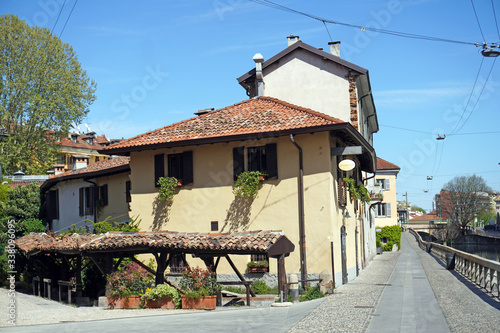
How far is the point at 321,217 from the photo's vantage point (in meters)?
18.8

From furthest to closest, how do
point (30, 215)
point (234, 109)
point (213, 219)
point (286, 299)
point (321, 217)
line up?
point (30, 215), point (234, 109), point (213, 219), point (321, 217), point (286, 299)

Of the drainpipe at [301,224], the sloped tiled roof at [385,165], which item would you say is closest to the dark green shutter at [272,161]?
the drainpipe at [301,224]

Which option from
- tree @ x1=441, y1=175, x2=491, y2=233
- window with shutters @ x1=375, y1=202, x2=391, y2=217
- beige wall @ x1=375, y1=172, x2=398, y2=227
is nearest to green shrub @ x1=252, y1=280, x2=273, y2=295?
beige wall @ x1=375, y1=172, x2=398, y2=227

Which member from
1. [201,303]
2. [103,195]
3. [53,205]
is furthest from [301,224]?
[53,205]

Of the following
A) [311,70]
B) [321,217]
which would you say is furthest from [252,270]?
[311,70]

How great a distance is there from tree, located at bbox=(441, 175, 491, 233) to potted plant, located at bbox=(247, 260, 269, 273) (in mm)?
80079

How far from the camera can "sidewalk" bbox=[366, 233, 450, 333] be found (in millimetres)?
11305

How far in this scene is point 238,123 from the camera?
20578mm

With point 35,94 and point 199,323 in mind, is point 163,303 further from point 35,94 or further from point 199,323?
point 35,94

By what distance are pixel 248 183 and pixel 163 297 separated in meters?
5.59

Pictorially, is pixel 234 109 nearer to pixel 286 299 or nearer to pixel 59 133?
pixel 286 299

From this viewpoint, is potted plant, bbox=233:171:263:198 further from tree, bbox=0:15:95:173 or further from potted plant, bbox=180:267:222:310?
tree, bbox=0:15:95:173

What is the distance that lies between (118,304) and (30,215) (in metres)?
16.9

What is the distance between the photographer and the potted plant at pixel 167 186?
20.8m
